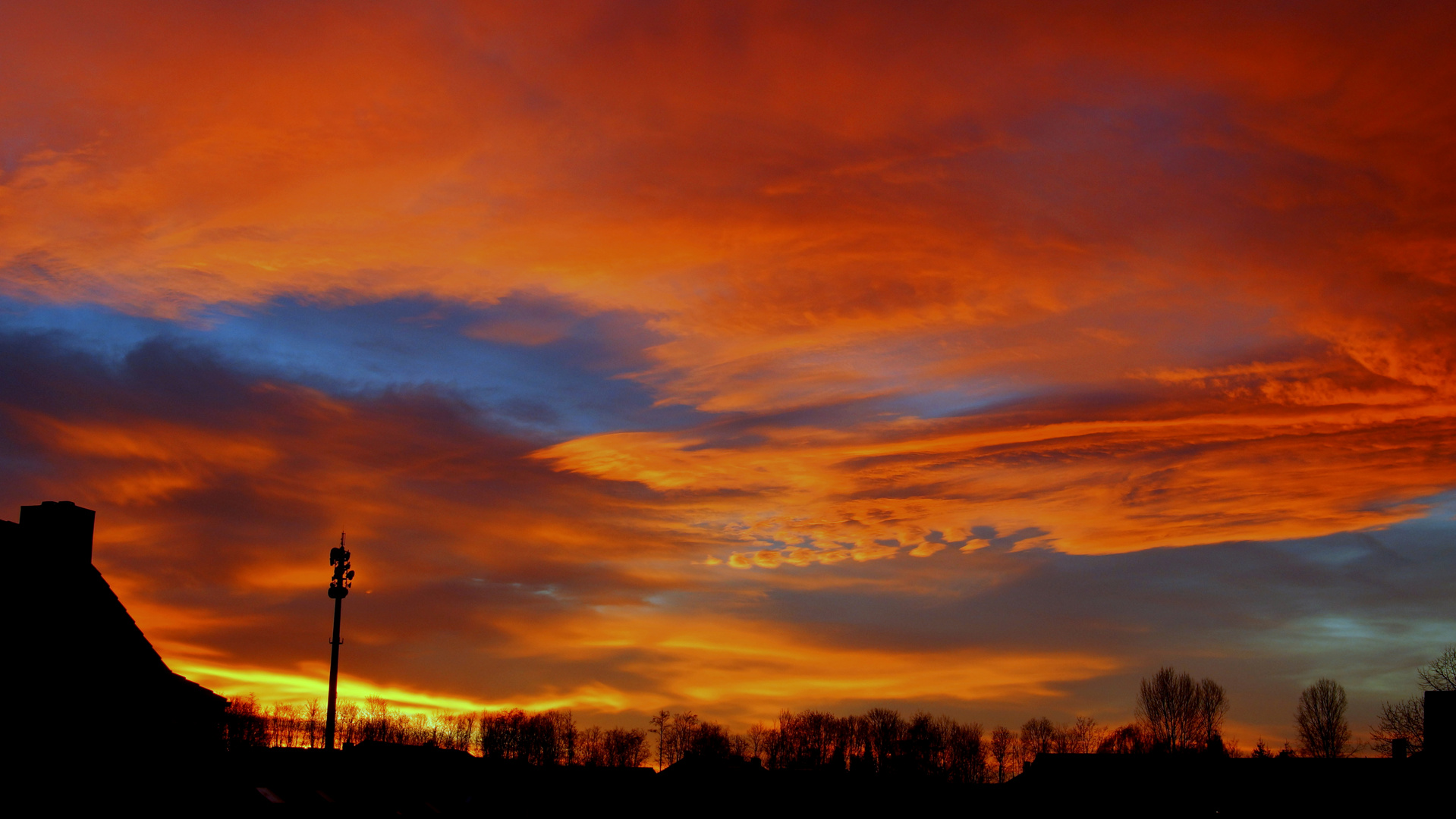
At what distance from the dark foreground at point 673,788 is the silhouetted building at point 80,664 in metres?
0.85

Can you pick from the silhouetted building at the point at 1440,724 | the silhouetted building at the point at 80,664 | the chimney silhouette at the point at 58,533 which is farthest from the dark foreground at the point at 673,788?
the chimney silhouette at the point at 58,533

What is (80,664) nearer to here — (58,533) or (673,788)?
(58,533)

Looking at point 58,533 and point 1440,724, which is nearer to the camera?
point 58,533

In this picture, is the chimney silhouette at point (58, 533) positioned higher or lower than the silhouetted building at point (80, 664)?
higher

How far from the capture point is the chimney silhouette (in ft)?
122

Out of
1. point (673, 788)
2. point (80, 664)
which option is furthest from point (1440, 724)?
point (80, 664)

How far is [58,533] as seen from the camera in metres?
37.9

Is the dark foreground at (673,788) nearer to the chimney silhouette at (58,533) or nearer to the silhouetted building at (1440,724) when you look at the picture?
the silhouetted building at (1440,724)

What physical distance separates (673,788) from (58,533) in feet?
210

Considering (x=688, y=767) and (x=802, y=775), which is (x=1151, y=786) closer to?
(x=802, y=775)

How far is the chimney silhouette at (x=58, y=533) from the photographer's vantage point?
37219 millimetres

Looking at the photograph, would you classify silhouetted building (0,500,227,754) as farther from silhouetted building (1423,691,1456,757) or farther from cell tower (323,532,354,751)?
silhouetted building (1423,691,1456,757)

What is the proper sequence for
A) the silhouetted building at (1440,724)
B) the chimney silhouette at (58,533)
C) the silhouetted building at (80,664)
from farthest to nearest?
the silhouetted building at (1440,724) → the chimney silhouette at (58,533) → the silhouetted building at (80,664)

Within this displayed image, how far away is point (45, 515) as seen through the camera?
38.0 m
